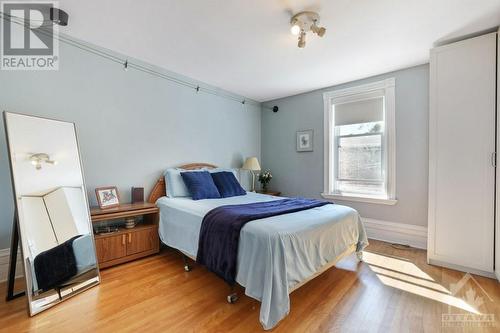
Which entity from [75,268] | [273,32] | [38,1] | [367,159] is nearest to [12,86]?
[38,1]

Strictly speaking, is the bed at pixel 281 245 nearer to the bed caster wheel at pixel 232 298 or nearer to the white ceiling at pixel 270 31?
the bed caster wheel at pixel 232 298

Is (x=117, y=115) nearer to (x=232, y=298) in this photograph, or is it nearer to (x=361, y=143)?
(x=232, y=298)

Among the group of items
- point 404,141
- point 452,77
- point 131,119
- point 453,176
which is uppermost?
point 452,77

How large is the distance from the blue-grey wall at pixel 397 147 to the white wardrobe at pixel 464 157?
20.8 inches

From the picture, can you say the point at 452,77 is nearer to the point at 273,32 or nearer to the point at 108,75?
the point at 273,32

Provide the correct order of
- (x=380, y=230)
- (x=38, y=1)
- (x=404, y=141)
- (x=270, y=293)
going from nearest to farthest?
(x=270, y=293) → (x=38, y=1) → (x=404, y=141) → (x=380, y=230)

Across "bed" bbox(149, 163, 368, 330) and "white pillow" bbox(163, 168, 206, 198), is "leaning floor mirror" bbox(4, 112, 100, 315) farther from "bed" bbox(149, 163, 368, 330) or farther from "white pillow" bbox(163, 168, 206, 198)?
"white pillow" bbox(163, 168, 206, 198)

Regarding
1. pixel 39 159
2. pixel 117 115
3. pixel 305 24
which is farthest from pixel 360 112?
pixel 39 159

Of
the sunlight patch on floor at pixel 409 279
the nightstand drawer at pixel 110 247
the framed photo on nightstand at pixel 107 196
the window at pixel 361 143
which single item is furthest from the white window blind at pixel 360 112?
the nightstand drawer at pixel 110 247

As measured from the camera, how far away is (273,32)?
7.63 ft

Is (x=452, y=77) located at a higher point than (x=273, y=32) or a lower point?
lower

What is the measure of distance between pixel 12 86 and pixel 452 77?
4479 millimetres

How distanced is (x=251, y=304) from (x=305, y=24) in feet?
8.30

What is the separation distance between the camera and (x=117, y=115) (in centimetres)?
282
